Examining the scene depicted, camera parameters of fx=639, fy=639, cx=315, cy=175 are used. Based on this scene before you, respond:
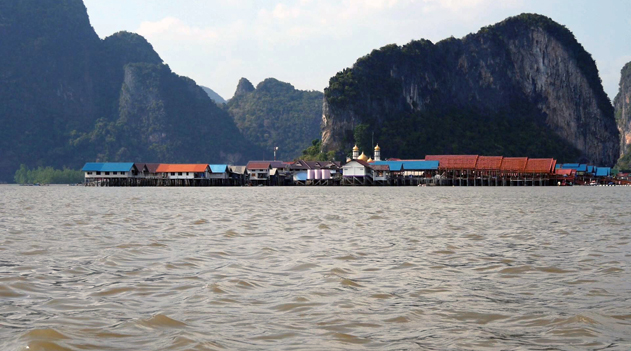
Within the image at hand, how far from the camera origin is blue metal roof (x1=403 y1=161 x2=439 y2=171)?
12762 cm

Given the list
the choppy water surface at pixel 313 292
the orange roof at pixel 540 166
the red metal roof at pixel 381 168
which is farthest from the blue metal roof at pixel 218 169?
the choppy water surface at pixel 313 292

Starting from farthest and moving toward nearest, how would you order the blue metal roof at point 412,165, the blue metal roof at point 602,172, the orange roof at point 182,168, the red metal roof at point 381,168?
1. the blue metal roof at point 602,172
2. the orange roof at point 182,168
3. the red metal roof at point 381,168
4. the blue metal roof at point 412,165

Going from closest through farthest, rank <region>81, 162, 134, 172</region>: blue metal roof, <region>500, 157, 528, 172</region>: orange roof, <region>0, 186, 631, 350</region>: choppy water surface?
<region>0, 186, 631, 350</region>: choppy water surface → <region>81, 162, 134, 172</region>: blue metal roof → <region>500, 157, 528, 172</region>: orange roof

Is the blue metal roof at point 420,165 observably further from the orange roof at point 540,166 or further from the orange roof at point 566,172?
the orange roof at point 566,172

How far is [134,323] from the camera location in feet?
27.3

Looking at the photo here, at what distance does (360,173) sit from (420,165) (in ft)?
40.8

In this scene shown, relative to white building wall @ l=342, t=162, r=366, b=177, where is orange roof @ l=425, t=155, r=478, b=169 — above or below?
above

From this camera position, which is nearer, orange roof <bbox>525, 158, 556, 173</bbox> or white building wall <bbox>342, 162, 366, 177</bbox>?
orange roof <bbox>525, 158, 556, 173</bbox>

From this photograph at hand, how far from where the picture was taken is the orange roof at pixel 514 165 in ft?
417

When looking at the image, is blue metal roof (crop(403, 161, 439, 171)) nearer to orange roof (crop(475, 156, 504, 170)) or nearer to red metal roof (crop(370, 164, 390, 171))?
red metal roof (crop(370, 164, 390, 171))

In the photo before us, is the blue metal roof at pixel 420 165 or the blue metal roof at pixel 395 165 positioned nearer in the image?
the blue metal roof at pixel 420 165

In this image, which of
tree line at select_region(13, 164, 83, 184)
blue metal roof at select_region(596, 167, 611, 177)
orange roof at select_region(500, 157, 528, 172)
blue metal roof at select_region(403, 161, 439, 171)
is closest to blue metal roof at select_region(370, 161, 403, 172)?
blue metal roof at select_region(403, 161, 439, 171)

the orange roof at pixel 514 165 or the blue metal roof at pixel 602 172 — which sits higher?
the orange roof at pixel 514 165

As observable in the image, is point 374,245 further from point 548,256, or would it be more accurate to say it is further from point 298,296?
point 298,296
